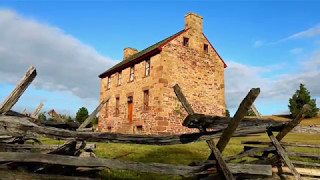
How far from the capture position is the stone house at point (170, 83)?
693 inches

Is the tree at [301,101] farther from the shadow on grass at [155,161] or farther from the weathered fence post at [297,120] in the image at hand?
the weathered fence post at [297,120]

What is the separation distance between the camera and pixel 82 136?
172 inches

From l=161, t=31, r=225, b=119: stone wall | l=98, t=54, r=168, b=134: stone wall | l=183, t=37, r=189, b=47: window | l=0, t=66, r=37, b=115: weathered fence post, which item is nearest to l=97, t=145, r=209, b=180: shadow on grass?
l=0, t=66, r=37, b=115: weathered fence post

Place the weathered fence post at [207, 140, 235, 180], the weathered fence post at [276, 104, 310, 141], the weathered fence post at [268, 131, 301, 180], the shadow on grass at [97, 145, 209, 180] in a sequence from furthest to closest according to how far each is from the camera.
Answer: the shadow on grass at [97, 145, 209, 180]
the weathered fence post at [268, 131, 301, 180]
the weathered fence post at [276, 104, 310, 141]
the weathered fence post at [207, 140, 235, 180]

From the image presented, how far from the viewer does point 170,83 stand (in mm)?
17922

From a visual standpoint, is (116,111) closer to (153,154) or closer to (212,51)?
(212,51)

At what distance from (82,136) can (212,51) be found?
17960mm

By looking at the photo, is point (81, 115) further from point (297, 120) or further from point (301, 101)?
point (297, 120)

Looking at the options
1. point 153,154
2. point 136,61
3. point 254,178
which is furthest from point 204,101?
point 254,178

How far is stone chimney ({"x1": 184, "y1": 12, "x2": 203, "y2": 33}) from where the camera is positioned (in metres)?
19.8

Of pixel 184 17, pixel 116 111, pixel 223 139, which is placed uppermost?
pixel 184 17

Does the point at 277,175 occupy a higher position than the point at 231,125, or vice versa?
the point at 231,125

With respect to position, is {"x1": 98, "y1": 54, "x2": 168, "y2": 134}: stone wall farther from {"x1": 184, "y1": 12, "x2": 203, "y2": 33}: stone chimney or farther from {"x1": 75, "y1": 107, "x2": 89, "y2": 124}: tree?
{"x1": 75, "y1": 107, "x2": 89, "y2": 124}: tree

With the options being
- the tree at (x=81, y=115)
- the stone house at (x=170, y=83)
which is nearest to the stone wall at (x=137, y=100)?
the stone house at (x=170, y=83)
